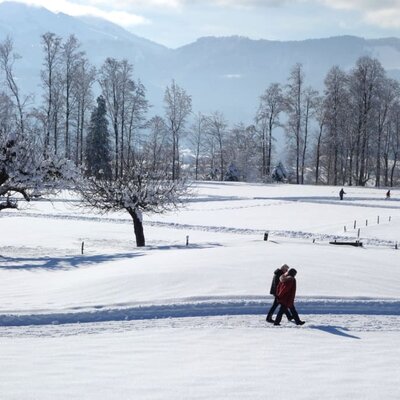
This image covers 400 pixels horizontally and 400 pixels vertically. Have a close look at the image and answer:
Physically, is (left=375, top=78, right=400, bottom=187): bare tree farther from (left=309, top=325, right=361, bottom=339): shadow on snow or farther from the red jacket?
the red jacket

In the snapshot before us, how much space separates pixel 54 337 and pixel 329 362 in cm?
649

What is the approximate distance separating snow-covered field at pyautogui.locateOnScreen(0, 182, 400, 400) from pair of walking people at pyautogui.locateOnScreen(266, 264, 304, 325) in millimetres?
323

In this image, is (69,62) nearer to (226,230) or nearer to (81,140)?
(81,140)

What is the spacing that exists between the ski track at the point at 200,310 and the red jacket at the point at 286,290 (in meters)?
1.58

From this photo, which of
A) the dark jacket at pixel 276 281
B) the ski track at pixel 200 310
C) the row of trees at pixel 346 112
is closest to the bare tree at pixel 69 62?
the row of trees at pixel 346 112

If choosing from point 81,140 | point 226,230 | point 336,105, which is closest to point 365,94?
point 336,105

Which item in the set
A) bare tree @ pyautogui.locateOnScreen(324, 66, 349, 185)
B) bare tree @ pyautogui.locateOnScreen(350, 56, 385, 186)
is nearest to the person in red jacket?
bare tree @ pyautogui.locateOnScreen(350, 56, 385, 186)

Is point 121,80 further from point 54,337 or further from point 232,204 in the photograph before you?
point 54,337

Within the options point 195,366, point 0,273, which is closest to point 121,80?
point 0,273

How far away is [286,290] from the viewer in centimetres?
1462

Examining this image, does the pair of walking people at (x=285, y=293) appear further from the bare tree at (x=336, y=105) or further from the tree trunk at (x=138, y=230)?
the bare tree at (x=336, y=105)

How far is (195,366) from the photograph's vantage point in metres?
11.3

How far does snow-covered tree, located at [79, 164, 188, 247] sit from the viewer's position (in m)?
31.5

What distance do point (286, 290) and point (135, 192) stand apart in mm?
18128
